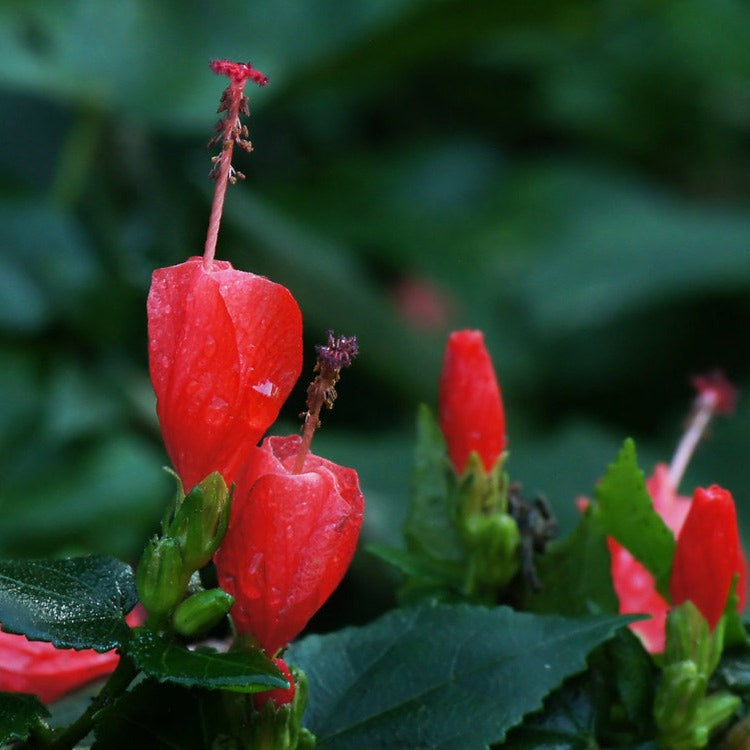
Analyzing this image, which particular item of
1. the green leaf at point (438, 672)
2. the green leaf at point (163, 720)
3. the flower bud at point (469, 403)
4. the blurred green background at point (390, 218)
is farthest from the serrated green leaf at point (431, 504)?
the blurred green background at point (390, 218)

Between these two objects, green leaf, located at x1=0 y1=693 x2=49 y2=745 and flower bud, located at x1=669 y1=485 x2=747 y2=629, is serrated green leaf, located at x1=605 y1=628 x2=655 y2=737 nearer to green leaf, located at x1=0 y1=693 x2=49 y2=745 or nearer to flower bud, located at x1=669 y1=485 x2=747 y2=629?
flower bud, located at x1=669 y1=485 x2=747 y2=629

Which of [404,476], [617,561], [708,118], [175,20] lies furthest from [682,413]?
[617,561]

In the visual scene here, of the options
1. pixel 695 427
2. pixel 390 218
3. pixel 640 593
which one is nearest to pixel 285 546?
pixel 640 593

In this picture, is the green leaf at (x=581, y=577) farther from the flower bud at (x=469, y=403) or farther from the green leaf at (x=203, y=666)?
the green leaf at (x=203, y=666)

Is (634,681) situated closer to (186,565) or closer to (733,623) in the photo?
(733,623)

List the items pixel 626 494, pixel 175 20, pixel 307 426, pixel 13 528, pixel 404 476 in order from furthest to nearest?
pixel 175 20 < pixel 404 476 < pixel 13 528 < pixel 626 494 < pixel 307 426

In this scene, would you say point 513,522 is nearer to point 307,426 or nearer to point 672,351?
point 307,426
